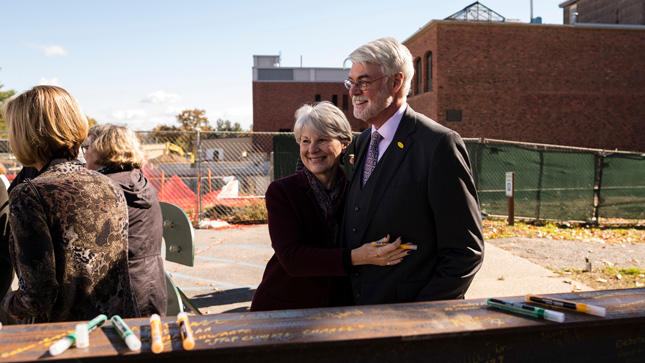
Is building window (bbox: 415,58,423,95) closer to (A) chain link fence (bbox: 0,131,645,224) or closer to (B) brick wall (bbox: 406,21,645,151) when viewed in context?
(B) brick wall (bbox: 406,21,645,151)

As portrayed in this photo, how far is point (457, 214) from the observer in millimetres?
2154

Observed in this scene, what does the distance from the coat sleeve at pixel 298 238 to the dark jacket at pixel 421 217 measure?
5.2 inches

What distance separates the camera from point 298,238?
2.44 meters

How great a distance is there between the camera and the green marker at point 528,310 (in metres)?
1.70

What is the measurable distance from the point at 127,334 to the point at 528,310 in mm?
1357

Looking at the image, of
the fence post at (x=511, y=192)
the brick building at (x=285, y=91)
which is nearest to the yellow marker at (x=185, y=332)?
the fence post at (x=511, y=192)

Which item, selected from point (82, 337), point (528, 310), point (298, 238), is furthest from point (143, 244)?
point (528, 310)

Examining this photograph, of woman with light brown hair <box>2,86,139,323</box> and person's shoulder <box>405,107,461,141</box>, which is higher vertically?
person's shoulder <box>405,107,461,141</box>

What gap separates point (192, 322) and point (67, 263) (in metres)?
0.85

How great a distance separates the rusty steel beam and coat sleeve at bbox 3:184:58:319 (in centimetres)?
45

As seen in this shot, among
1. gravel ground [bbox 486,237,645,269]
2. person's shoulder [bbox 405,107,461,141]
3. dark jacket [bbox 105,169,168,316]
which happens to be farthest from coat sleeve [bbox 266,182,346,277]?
gravel ground [bbox 486,237,645,269]

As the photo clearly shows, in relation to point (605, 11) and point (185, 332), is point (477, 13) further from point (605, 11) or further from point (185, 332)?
point (185, 332)

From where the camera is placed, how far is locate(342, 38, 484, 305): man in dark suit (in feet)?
7.07

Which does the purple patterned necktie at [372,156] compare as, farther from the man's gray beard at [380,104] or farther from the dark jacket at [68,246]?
the dark jacket at [68,246]
